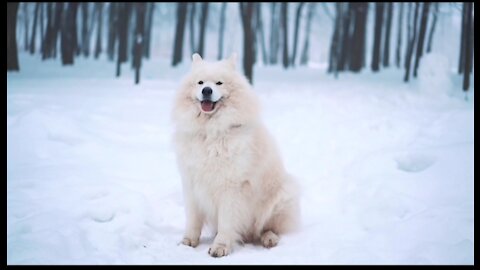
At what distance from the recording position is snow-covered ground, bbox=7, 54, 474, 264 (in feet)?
11.5

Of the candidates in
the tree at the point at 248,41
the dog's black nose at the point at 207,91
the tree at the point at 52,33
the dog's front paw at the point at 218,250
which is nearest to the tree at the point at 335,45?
the tree at the point at 248,41

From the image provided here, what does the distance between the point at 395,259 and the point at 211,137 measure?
1.78 m

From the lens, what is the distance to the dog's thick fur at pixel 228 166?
3711 mm

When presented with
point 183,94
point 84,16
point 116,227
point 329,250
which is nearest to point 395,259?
point 329,250

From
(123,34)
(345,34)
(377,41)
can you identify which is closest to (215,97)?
(377,41)

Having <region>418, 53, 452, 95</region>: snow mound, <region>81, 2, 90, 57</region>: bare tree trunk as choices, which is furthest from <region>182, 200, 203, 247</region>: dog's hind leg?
<region>81, 2, 90, 57</region>: bare tree trunk

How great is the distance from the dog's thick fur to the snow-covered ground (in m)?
0.21

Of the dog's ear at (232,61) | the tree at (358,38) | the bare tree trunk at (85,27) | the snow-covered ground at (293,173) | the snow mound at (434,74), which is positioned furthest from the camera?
the bare tree trunk at (85,27)

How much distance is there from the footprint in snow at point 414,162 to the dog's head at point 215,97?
8.14 ft

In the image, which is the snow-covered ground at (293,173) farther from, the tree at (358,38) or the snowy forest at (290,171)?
the tree at (358,38)

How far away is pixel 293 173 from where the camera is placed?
5.98 m

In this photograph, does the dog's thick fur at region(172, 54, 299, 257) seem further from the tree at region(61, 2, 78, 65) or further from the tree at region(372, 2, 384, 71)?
the tree at region(61, 2, 78, 65)

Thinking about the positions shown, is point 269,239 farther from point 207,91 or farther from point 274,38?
point 274,38
